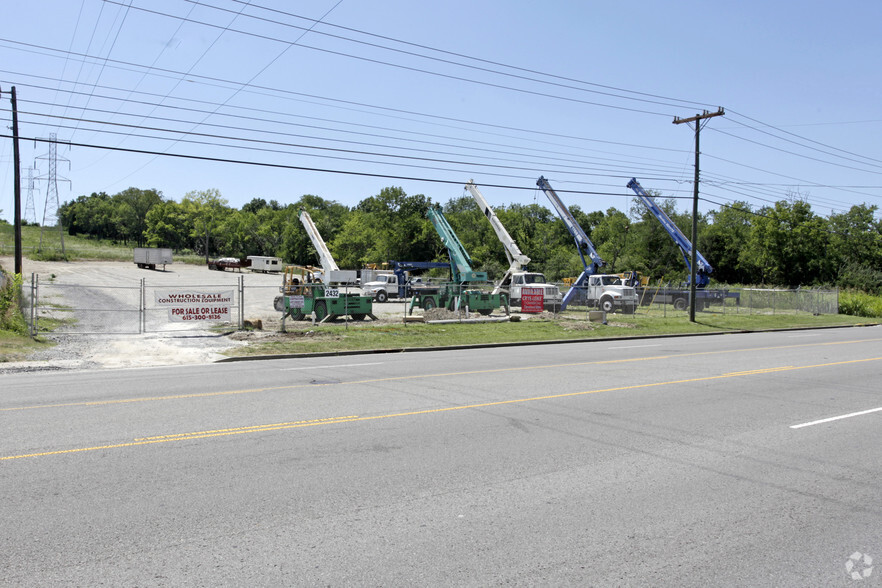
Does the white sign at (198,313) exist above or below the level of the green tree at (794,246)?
below

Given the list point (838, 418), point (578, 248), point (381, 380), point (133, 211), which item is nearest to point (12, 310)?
point (381, 380)

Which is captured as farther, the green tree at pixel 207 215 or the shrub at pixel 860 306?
the green tree at pixel 207 215

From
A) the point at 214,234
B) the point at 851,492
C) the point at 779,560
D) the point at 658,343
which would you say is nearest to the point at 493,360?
the point at 658,343

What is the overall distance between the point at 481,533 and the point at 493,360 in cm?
1115

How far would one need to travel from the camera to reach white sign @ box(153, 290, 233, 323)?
65.3 ft

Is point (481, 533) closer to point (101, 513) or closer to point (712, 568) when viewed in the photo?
point (712, 568)

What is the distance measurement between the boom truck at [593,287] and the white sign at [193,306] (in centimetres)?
1993

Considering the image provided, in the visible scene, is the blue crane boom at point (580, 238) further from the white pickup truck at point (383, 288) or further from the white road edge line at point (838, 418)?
the white road edge line at point (838, 418)

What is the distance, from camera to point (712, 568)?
4.03m

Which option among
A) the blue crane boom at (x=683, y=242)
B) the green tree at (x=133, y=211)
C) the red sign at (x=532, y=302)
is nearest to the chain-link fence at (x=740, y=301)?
the blue crane boom at (x=683, y=242)

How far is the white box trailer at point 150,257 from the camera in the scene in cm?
7094

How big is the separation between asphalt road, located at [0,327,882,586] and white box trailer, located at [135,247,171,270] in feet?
217

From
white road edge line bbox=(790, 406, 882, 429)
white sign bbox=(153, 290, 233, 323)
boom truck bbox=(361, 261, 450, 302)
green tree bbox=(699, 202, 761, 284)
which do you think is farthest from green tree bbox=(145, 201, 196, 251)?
white road edge line bbox=(790, 406, 882, 429)

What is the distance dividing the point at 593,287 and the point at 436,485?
3369cm
